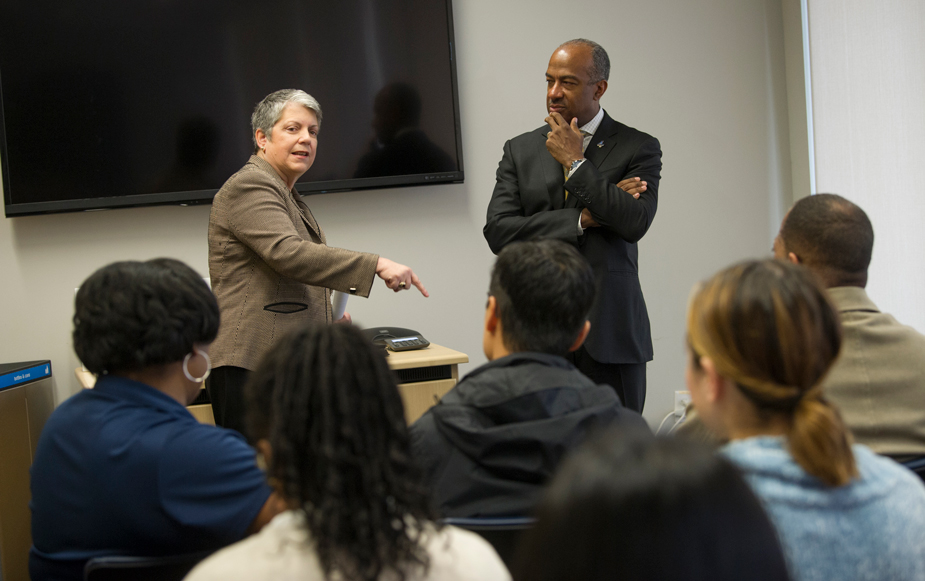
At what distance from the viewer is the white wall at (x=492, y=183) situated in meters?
3.21

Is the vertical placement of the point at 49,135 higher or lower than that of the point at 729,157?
higher

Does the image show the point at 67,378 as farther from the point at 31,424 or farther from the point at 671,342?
the point at 671,342

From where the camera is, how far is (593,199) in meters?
2.33

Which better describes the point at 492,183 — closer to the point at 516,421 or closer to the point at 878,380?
the point at 878,380

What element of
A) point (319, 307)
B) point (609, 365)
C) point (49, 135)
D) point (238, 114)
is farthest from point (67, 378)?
point (609, 365)

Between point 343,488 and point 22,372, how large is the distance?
2584mm

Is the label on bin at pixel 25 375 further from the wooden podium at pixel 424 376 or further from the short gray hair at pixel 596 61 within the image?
the short gray hair at pixel 596 61

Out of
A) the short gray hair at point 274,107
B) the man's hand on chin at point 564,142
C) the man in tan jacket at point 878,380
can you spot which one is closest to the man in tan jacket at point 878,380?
the man in tan jacket at point 878,380

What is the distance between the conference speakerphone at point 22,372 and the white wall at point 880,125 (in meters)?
3.54

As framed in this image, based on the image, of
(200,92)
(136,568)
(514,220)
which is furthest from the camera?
(200,92)

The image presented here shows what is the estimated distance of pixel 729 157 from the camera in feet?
12.3

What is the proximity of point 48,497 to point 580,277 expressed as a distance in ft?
3.17

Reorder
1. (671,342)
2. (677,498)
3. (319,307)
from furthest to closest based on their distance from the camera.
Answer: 1. (671,342)
2. (319,307)
3. (677,498)

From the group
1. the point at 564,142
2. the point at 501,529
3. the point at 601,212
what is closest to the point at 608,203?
the point at 601,212
